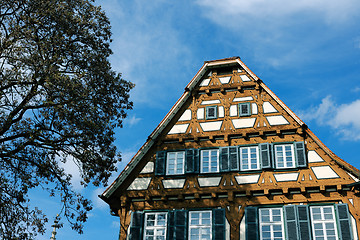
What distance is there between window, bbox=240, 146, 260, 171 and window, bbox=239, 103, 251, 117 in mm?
1572

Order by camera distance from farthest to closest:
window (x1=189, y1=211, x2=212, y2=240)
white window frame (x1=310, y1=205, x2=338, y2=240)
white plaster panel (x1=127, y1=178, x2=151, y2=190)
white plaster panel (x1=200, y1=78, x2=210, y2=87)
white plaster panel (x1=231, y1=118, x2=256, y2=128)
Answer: white plaster panel (x1=200, y1=78, x2=210, y2=87) → white plaster panel (x1=231, y1=118, x2=256, y2=128) → white plaster panel (x1=127, y1=178, x2=151, y2=190) → window (x1=189, y1=211, x2=212, y2=240) → white window frame (x1=310, y1=205, x2=338, y2=240)

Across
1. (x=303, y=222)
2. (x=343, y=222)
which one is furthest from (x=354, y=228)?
(x=303, y=222)

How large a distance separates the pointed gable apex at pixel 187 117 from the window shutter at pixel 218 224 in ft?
13.9

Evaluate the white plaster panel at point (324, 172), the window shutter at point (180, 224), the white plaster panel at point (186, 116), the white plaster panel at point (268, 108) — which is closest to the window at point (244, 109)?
the white plaster panel at point (268, 108)

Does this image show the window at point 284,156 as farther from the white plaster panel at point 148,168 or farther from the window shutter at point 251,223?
the white plaster panel at point 148,168

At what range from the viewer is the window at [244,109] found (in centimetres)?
1777

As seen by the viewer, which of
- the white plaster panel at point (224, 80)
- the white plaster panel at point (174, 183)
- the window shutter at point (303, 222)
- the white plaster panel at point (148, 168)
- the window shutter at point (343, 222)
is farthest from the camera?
the white plaster panel at point (224, 80)

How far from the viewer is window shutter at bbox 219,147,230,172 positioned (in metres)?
16.8

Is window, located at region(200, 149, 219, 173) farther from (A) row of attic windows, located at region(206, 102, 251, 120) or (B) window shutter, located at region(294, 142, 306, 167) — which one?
(B) window shutter, located at region(294, 142, 306, 167)

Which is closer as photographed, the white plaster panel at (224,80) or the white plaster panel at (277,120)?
the white plaster panel at (277,120)

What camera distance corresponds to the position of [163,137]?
721 inches

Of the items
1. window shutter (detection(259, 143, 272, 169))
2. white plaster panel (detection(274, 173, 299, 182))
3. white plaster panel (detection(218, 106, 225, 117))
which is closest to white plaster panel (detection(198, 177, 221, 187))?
window shutter (detection(259, 143, 272, 169))

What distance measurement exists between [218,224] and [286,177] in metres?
3.29

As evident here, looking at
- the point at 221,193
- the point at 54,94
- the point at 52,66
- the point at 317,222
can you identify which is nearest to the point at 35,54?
the point at 52,66
